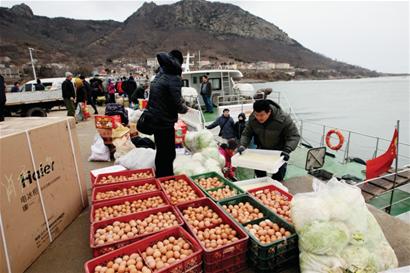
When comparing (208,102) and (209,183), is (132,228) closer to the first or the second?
(209,183)

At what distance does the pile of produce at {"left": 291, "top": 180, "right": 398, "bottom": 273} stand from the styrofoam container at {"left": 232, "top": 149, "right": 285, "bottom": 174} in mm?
913

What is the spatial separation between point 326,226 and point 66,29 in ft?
511

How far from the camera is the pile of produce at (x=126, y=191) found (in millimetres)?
2844

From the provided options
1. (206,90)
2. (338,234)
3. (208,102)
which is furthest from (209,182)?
(208,102)

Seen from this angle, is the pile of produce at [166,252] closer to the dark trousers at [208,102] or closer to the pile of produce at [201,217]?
the pile of produce at [201,217]

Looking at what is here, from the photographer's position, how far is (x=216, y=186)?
3113 mm

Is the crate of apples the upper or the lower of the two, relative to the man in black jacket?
lower

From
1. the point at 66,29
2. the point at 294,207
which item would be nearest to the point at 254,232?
the point at 294,207

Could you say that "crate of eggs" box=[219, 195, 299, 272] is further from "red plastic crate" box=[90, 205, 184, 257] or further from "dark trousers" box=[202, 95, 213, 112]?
"dark trousers" box=[202, 95, 213, 112]

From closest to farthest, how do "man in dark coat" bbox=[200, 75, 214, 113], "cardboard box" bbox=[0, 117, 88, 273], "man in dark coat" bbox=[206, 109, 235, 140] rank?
"cardboard box" bbox=[0, 117, 88, 273] → "man in dark coat" bbox=[206, 109, 235, 140] → "man in dark coat" bbox=[200, 75, 214, 113]

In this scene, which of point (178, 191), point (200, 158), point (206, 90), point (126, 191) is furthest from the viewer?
point (206, 90)

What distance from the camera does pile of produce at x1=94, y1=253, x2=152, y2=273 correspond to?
1729mm

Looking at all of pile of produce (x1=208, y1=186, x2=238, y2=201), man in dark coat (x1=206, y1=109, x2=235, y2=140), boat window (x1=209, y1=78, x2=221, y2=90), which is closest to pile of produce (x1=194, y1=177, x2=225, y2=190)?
pile of produce (x1=208, y1=186, x2=238, y2=201)

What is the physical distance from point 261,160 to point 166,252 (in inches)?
68.8
